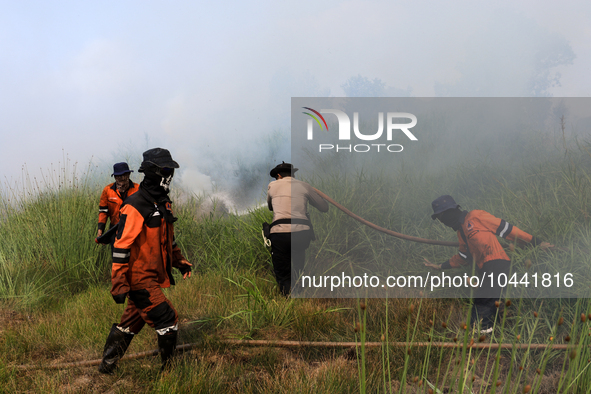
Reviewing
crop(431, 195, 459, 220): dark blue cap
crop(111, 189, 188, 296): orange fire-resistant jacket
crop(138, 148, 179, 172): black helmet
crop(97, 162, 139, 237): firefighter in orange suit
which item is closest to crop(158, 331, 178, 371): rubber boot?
crop(111, 189, 188, 296): orange fire-resistant jacket

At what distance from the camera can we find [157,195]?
3383 millimetres

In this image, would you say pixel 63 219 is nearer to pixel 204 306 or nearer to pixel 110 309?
pixel 110 309

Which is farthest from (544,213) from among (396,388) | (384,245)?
(396,388)

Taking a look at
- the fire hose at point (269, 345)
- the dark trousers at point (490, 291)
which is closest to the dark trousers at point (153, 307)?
the fire hose at point (269, 345)

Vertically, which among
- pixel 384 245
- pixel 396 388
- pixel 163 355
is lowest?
pixel 396 388

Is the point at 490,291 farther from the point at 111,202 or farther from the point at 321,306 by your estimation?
the point at 111,202

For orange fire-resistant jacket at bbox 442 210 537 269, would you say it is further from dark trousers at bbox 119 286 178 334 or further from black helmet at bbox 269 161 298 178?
dark trousers at bbox 119 286 178 334

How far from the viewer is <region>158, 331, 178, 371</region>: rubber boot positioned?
3.35 m

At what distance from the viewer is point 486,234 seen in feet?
14.0

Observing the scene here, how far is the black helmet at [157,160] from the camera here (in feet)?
10.9

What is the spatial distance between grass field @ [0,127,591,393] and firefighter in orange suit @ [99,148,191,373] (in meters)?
0.36

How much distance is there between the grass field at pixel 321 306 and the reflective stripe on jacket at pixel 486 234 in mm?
549

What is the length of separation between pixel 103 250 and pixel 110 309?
2573mm

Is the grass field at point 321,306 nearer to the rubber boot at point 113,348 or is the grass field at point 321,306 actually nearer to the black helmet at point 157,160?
the rubber boot at point 113,348
